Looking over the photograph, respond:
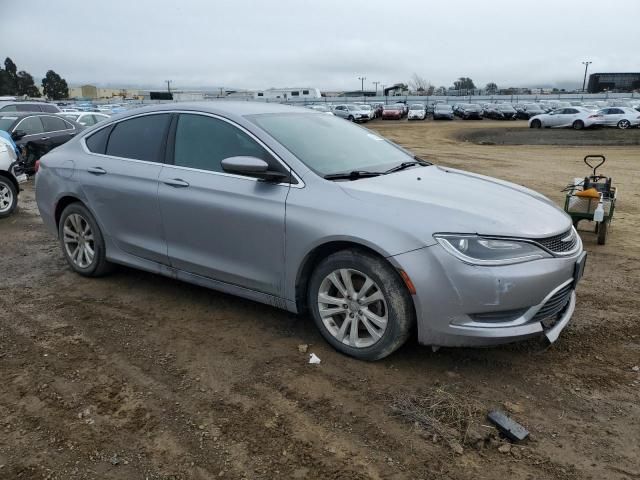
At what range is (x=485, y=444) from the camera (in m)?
2.82

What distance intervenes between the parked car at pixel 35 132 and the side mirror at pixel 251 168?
9791 millimetres

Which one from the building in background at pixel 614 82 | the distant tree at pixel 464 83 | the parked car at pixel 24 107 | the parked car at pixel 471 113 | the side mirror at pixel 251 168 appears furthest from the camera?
the distant tree at pixel 464 83

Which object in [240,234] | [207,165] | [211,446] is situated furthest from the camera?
[207,165]

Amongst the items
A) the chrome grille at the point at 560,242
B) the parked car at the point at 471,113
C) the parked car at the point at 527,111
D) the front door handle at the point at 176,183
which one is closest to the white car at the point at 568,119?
the parked car at the point at 527,111

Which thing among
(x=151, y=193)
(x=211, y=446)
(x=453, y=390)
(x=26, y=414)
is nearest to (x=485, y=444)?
(x=453, y=390)

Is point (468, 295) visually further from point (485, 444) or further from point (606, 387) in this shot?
point (606, 387)

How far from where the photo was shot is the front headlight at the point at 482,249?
3207mm

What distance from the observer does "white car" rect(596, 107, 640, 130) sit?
3155 centimetres

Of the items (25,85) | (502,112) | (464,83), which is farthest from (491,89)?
(25,85)

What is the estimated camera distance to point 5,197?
8.66m

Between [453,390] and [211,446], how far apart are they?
1.48m

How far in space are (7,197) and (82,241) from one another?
4395 millimetres

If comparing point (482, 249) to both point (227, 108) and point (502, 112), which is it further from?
point (502, 112)

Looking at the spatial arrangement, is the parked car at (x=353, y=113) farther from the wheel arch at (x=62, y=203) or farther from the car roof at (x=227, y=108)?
the car roof at (x=227, y=108)
